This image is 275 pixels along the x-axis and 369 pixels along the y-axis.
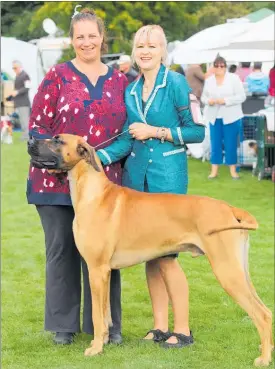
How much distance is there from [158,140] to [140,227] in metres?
0.57

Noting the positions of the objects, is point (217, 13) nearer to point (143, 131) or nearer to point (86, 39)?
point (86, 39)

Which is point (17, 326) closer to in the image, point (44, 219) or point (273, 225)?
Result: point (44, 219)

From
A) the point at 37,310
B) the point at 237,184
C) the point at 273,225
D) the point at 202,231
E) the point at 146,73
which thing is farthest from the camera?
the point at 237,184

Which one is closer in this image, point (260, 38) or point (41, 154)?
point (41, 154)

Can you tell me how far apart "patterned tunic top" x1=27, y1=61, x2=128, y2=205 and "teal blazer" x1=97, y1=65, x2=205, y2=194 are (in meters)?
0.09

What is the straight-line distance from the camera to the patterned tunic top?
17.5ft

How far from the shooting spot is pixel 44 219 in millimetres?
5609

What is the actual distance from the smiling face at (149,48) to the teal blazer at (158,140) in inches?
3.3

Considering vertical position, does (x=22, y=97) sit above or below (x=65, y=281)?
above

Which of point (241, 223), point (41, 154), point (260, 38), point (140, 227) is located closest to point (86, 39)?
point (41, 154)

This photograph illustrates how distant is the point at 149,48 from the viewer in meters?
5.28

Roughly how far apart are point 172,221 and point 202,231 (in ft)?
0.64

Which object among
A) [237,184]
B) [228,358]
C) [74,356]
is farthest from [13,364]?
[237,184]

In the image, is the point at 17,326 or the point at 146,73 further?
the point at 17,326
